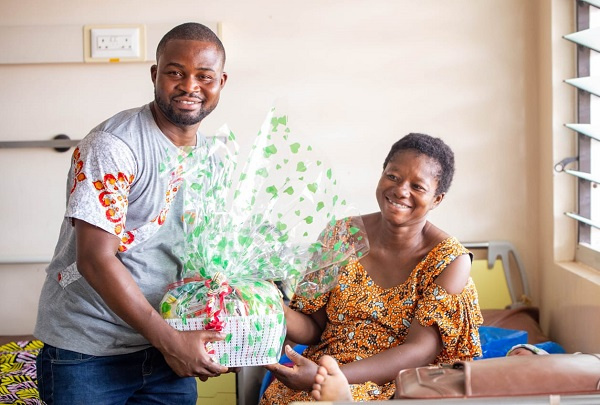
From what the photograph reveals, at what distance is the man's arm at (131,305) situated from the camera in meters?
1.62

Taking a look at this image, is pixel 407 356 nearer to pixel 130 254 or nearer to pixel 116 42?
pixel 130 254

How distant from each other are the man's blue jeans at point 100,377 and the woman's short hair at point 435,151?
2.97 ft

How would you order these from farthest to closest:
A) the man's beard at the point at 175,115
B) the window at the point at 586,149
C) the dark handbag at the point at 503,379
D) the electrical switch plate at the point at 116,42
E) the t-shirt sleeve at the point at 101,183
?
the electrical switch plate at the point at 116,42 → the window at the point at 586,149 → the man's beard at the point at 175,115 → the t-shirt sleeve at the point at 101,183 → the dark handbag at the point at 503,379

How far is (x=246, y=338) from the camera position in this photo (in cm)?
166

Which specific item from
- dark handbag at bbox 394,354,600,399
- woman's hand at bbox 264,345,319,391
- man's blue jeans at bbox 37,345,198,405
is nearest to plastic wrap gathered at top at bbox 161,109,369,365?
woman's hand at bbox 264,345,319,391

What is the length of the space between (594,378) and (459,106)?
2.40m

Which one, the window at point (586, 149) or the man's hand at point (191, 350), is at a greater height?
the window at point (586, 149)

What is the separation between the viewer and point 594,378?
49.6 inches

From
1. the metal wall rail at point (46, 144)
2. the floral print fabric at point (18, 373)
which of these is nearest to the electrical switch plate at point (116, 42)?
the metal wall rail at point (46, 144)

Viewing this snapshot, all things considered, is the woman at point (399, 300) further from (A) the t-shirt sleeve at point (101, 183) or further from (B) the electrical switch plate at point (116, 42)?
(B) the electrical switch plate at point (116, 42)

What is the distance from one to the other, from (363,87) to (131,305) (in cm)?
216

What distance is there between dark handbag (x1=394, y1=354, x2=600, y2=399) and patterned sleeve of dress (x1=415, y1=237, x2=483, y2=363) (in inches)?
26.5

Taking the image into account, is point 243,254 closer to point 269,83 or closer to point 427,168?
point 427,168

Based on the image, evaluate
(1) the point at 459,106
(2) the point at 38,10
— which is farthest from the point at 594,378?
(2) the point at 38,10
